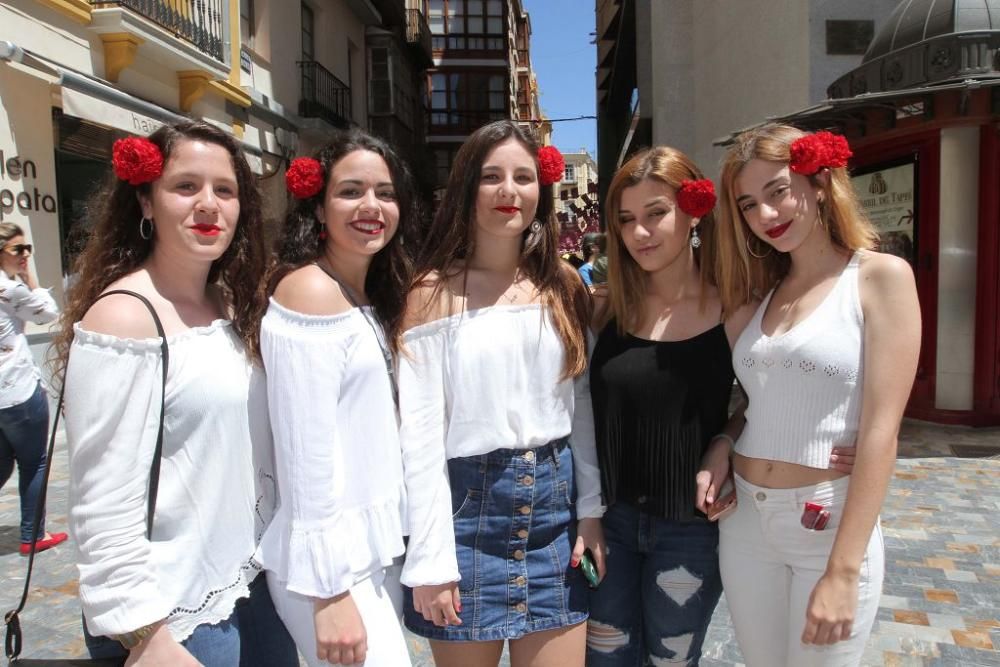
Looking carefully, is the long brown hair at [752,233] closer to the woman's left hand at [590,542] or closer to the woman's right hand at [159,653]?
the woman's left hand at [590,542]

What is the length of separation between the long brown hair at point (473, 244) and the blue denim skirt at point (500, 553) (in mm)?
344

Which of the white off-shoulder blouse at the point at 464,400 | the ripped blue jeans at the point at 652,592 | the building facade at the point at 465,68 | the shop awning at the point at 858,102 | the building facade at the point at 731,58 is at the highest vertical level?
the building facade at the point at 465,68

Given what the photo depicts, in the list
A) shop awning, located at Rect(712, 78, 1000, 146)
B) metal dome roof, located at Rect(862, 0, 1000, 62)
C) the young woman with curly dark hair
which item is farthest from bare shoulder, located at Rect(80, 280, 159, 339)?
metal dome roof, located at Rect(862, 0, 1000, 62)

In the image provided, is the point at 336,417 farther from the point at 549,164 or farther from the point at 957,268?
the point at 957,268

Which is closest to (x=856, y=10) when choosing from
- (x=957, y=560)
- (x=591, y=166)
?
(x=957, y=560)

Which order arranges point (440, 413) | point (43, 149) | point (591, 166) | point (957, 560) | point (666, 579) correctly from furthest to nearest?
1. point (591, 166)
2. point (43, 149)
3. point (957, 560)
4. point (666, 579)
5. point (440, 413)

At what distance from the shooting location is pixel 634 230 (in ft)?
7.39

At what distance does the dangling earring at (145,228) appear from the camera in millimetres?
1770

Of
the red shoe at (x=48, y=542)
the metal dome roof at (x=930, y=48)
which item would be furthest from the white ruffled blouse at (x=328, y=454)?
the metal dome roof at (x=930, y=48)

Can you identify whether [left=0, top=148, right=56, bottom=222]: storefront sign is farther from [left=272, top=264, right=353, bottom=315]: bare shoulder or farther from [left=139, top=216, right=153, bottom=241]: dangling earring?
[left=272, top=264, right=353, bottom=315]: bare shoulder

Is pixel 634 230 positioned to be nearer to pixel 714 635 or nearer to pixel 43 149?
pixel 714 635

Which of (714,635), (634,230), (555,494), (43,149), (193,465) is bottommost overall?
(714,635)

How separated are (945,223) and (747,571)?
7.02 m

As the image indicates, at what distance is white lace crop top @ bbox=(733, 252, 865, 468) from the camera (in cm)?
185
